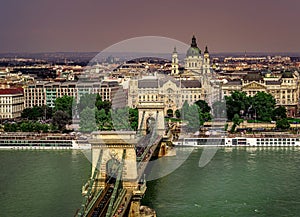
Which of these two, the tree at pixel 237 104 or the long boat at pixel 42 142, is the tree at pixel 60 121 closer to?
the long boat at pixel 42 142

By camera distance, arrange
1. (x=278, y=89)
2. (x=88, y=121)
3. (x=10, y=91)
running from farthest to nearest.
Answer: (x=278, y=89) < (x=10, y=91) < (x=88, y=121)

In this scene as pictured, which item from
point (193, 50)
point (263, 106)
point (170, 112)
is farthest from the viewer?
point (193, 50)

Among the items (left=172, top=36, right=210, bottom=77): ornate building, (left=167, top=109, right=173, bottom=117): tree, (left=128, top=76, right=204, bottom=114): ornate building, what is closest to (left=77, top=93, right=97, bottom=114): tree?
(left=128, top=76, right=204, bottom=114): ornate building

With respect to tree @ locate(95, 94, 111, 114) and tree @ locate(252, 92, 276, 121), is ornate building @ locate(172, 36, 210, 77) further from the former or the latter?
tree @ locate(95, 94, 111, 114)

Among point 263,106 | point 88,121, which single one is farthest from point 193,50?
point 88,121

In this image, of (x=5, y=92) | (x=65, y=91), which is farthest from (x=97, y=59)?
(x=5, y=92)

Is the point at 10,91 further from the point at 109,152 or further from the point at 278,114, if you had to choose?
the point at 109,152
